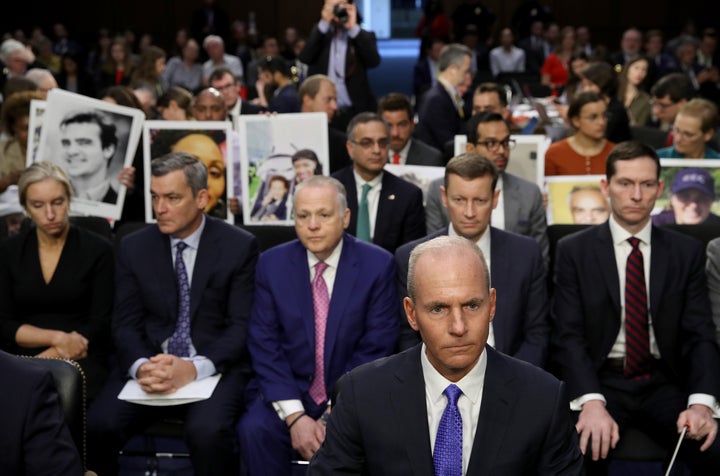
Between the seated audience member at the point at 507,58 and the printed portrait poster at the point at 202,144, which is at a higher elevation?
the seated audience member at the point at 507,58

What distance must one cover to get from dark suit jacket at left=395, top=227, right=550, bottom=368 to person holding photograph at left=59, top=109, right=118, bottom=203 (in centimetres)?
213

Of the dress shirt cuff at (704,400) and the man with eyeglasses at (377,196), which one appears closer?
the dress shirt cuff at (704,400)

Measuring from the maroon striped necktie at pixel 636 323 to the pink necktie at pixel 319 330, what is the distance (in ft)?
3.89

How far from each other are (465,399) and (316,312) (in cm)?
158

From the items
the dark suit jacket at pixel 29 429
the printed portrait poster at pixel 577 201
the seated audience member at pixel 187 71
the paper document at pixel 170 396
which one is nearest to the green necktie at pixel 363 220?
the printed portrait poster at pixel 577 201

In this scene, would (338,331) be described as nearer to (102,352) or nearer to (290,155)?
(102,352)

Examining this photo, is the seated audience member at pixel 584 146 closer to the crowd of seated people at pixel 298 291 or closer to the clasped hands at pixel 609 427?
the crowd of seated people at pixel 298 291

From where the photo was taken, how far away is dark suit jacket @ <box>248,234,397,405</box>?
3922mm

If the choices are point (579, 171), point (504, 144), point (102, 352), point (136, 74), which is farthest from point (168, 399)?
point (136, 74)

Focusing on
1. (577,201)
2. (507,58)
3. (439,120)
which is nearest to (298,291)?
(577,201)

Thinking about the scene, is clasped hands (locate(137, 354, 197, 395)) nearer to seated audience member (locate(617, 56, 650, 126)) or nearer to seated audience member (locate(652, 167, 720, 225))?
seated audience member (locate(652, 167, 720, 225))

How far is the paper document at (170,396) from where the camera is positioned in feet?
12.5

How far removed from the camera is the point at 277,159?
5.29 meters

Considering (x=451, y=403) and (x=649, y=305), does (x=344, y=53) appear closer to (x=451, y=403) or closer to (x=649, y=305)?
(x=649, y=305)
